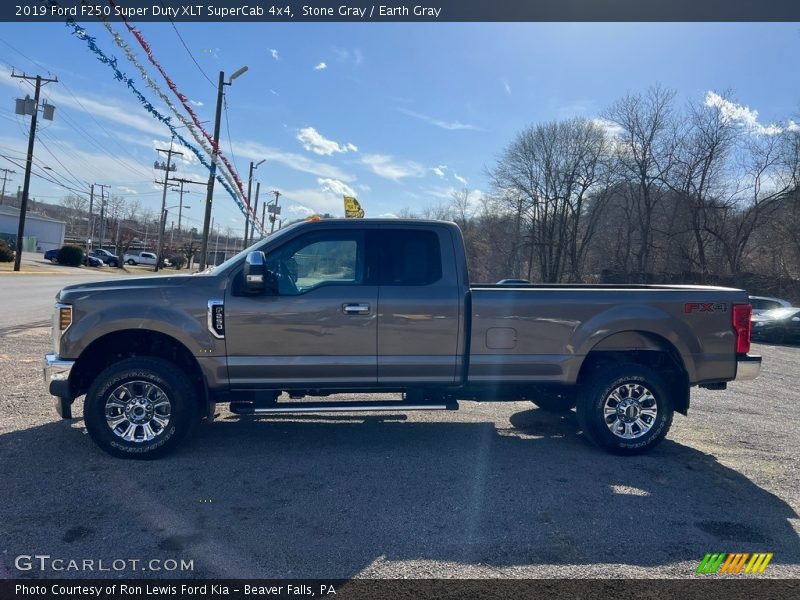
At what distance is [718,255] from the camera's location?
39.2 meters

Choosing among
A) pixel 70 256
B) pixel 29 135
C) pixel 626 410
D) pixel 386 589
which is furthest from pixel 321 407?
pixel 70 256

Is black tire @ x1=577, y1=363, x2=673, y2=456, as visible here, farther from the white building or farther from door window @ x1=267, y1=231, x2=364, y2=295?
the white building

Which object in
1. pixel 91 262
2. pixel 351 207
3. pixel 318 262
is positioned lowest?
pixel 318 262

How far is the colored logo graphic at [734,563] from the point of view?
334 centimetres

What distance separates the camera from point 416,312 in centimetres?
503

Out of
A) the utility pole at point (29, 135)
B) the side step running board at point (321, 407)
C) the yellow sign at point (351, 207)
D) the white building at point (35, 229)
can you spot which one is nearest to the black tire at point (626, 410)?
the side step running board at point (321, 407)

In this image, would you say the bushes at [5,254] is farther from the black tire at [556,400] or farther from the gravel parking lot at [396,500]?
the black tire at [556,400]

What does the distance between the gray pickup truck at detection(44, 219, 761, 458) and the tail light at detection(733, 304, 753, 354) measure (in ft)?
0.04

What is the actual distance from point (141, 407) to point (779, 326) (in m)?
19.7

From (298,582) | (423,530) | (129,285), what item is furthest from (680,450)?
(129,285)

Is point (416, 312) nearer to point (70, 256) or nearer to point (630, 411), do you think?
point (630, 411)

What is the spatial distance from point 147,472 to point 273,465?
1.02 m

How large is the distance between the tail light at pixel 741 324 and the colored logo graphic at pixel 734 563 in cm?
238

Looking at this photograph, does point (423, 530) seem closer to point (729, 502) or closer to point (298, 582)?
point (298, 582)
